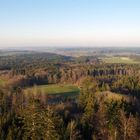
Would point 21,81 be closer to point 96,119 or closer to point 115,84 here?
point 115,84

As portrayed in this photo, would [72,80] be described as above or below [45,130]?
below

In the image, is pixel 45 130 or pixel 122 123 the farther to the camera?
pixel 122 123

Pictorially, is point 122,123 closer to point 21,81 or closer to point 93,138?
point 93,138

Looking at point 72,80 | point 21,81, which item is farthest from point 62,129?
point 72,80

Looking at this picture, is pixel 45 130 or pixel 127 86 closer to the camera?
pixel 45 130

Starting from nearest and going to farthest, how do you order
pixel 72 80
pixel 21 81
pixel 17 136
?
pixel 17 136 < pixel 21 81 < pixel 72 80

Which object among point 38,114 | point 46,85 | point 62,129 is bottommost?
point 46,85

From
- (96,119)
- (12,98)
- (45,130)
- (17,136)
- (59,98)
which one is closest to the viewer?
(45,130)

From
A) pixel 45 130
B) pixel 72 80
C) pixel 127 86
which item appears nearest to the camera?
pixel 45 130

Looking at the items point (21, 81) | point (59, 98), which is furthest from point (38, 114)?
point (21, 81)
